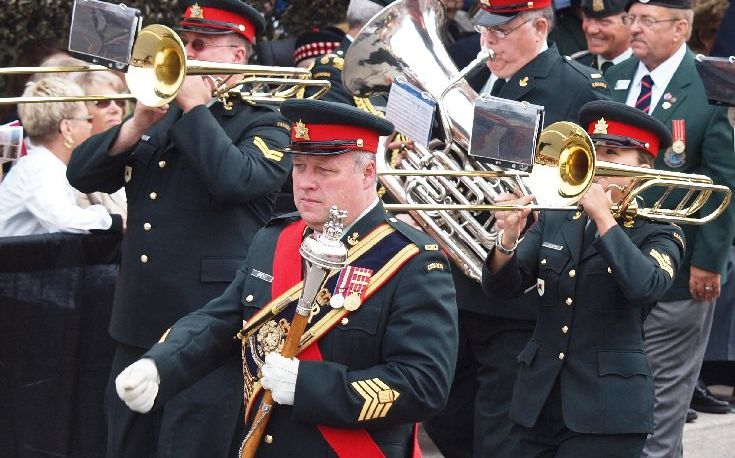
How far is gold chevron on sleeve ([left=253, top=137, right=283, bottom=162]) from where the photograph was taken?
6062 mm

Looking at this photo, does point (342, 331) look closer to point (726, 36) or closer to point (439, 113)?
point (439, 113)

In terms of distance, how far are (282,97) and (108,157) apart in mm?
766

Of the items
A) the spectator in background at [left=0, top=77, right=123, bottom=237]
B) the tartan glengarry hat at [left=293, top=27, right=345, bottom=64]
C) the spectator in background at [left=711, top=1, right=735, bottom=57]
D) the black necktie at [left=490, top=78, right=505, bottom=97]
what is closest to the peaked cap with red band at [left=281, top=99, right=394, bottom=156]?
the black necktie at [left=490, top=78, right=505, bottom=97]

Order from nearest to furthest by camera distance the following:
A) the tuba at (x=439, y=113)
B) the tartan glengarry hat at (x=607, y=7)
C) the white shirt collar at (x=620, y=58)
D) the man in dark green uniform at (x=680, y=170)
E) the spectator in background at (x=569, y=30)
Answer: the tuba at (x=439, y=113)
the man in dark green uniform at (x=680, y=170)
the tartan glengarry hat at (x=607, y=7)
the white shirt collar at (x=620, y=58)
the spectator in background at (x=569, y=30)

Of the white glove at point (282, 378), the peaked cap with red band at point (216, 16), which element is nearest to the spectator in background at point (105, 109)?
the peaked cap with red band at point (216, 16)

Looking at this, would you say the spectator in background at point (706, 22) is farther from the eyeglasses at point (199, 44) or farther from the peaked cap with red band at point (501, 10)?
the eyeglasses at point (199, 44)

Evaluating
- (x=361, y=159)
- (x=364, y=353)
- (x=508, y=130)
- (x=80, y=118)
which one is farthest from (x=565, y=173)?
(x=80, y=118)

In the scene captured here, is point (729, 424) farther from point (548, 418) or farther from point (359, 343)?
point (359, 343)

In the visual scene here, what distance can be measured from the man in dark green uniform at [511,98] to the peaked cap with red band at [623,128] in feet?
2.88

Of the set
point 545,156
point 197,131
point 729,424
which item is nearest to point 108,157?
point 197,131

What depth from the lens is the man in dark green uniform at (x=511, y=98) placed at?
21.4 ft

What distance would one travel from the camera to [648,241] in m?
5.70

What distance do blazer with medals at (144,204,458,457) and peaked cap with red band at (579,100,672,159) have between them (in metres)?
1.26

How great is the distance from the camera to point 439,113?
→ 653 centimetres
